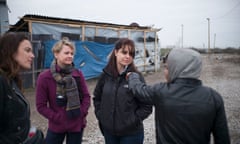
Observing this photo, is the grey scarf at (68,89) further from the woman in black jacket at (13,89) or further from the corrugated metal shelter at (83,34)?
the corrugated metal shelter at (83,34)

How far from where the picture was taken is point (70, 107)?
7.49 ft

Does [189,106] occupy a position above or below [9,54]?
below

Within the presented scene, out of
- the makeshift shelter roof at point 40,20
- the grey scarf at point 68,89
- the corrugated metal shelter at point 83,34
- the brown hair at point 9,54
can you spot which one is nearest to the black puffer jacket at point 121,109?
the grey scarf at point 68,89

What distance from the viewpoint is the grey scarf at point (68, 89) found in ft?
7.48

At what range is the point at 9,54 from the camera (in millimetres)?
1605

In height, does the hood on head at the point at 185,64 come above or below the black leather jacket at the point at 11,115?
above

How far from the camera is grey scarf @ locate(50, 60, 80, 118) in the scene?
2.28 meters

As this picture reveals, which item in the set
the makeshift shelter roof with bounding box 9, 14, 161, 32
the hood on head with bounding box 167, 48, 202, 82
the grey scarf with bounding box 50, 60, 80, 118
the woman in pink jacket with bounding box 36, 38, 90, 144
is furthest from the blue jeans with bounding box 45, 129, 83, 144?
the makeshift shelter roof with bounding box 9, 14, 161, 32

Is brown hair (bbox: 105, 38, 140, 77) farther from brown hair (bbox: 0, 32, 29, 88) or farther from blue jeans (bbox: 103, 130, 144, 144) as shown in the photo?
brown hair (bbox: 0, 32, 29, 88)

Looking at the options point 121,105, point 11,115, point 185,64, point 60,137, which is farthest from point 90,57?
point 185,64

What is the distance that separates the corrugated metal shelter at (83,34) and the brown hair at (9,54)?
683 centimetres

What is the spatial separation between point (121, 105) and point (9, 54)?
1165 millimetres

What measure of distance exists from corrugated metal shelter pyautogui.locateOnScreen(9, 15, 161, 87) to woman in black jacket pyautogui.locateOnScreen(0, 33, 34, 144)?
682cm

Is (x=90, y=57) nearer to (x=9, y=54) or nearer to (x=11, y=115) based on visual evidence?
(x=9, y=54)
